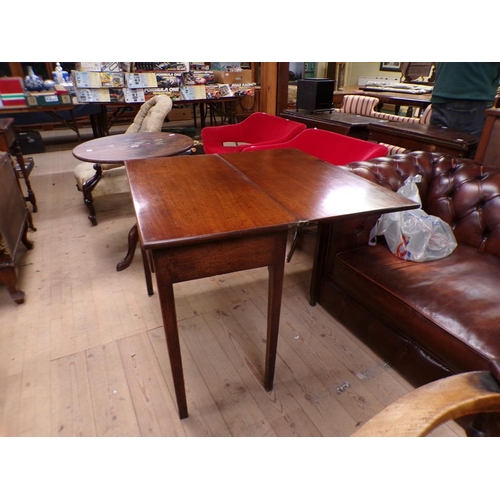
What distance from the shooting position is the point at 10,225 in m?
2.08

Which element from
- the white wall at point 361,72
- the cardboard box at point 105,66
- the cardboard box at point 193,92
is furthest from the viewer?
the white wall at point 361,72

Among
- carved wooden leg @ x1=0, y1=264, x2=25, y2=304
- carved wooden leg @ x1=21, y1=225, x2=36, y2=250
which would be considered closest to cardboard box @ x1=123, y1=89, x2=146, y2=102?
carved wooden leg @ x1=21, y1=225, x2=36, y2=250

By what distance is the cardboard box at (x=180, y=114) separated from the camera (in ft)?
24.7

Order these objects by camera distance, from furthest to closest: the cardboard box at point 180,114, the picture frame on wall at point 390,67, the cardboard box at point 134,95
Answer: the picture frame on wall at point 390,67
the cardboard box at point 180,114
the cardboard box at point 134,95

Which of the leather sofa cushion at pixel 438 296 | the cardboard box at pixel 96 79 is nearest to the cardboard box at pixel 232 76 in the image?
the cardboard box at pixel 96 79

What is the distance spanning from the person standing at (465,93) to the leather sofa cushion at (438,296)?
133 cm

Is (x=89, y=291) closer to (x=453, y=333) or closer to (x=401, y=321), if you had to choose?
(x=401, y=321)

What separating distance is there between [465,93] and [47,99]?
15.9 feet

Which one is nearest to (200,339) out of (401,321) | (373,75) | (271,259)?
(271,259)

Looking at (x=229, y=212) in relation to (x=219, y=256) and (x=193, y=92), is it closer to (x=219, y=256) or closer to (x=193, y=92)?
(x=219, y=256)

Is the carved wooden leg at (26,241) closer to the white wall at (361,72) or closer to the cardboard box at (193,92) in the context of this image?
the cardboard box at (193,92)

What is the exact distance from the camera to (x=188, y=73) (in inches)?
204

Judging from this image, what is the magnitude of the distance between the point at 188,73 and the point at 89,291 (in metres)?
4.22

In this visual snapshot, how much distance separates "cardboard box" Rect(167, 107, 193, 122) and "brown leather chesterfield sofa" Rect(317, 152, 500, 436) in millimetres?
→ 6625
